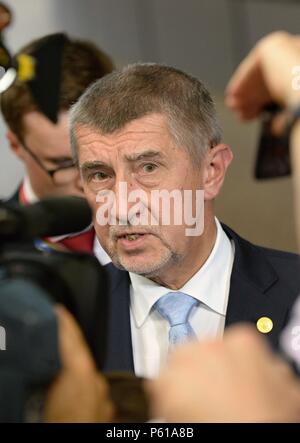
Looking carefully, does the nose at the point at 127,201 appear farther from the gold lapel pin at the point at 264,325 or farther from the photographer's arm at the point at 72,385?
the photographer's arm at the point at 72,385

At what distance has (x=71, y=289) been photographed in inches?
26.8

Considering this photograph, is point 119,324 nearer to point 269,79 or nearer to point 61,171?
point 61,171

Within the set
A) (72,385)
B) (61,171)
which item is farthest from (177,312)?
(72,385)

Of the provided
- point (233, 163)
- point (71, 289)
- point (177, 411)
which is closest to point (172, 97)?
point (233, 163)

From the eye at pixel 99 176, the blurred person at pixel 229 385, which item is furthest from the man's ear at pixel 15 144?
the blurred person at pixel 229 385

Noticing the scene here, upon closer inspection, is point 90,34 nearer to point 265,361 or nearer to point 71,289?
point 71,289

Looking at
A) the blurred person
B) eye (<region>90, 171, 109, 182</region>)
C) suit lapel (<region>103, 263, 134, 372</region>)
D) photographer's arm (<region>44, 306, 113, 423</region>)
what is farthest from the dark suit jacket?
the blurred person

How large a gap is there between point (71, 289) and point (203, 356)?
0.79ft

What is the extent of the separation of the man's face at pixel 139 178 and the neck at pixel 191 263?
0.01 meters

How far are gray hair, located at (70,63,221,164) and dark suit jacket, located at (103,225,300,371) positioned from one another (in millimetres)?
190

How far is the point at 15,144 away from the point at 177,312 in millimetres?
499

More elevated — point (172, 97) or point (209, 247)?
point (172, 97)

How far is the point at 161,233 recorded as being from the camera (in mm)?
1149
